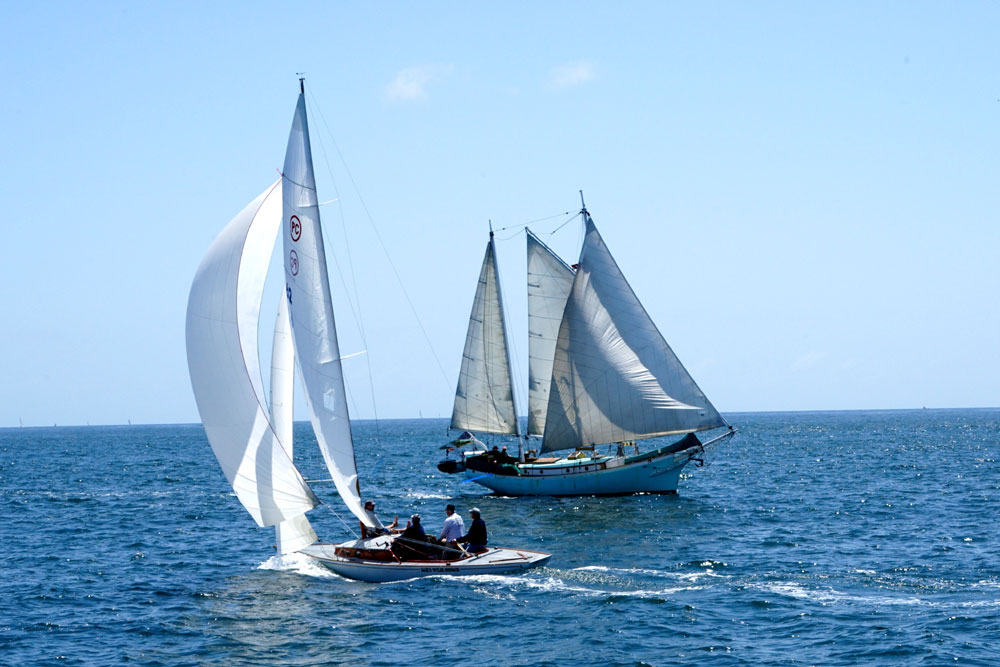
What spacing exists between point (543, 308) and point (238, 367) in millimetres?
32035

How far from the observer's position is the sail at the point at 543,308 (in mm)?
57219

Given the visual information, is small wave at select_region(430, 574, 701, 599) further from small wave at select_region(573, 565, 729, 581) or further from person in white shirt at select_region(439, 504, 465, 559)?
small wave at select_region(573, 565, 729, 581)

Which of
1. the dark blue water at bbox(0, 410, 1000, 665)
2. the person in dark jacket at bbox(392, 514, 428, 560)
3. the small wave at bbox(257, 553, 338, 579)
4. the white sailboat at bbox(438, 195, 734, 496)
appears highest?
the white sailboat at bbox(438, 195, 734, 496)

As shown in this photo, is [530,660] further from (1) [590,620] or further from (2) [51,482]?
(2) [51,482]

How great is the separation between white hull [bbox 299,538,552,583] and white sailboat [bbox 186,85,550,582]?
0.11 ft

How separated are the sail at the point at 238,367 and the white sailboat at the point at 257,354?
0.03 m

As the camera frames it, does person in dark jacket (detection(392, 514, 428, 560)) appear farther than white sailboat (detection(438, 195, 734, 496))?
No

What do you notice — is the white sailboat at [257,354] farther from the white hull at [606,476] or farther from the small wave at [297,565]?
the white hull at [606,476]

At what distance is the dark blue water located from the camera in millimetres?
A: 23422

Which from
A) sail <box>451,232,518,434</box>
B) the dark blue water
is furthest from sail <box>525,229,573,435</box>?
the dark blue water

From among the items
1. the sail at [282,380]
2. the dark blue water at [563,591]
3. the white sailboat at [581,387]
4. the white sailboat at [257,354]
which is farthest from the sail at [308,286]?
the white sailboat at [581,387]

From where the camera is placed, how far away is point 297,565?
33125 mm

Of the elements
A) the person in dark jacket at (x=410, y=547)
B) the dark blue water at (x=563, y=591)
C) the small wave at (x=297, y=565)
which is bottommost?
the dark blue water at (x=563, y=591)

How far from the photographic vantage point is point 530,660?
892 inches
